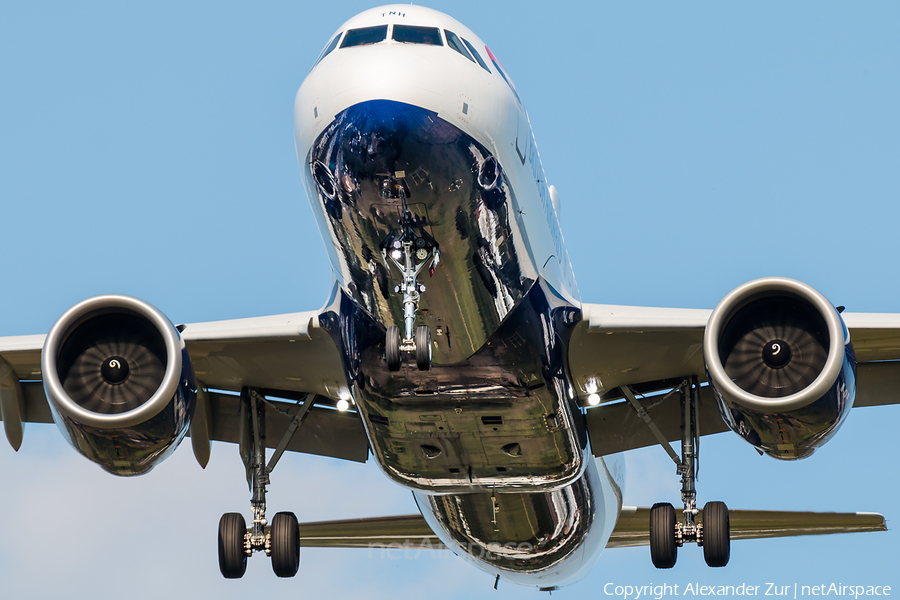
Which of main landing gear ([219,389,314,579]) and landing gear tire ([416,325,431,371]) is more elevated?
landing gear tire ([416,325,431,371])

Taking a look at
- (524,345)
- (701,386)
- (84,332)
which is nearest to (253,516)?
(84,332)

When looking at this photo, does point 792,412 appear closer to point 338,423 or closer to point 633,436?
point 633,436

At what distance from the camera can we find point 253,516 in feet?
57.0

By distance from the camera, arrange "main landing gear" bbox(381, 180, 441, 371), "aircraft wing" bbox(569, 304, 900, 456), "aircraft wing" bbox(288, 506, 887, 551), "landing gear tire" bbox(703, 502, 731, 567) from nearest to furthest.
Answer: "main landing gear" bbox(381, 180, 441, 371) → "aircraft wing" bbox(569, 304, 900, 456) → "landing gear tire" bbox(703, 502, 731, 567) → "aircraft wing" bbox(288, 506, 887, 551)

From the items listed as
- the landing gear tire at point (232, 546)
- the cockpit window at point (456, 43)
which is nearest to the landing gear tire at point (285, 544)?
the landing gear tire at point (232, 546)

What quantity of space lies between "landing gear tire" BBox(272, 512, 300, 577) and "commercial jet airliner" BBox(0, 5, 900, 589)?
3 cm

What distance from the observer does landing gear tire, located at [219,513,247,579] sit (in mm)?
17109

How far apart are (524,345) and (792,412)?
3064 mm

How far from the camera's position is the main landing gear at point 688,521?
16641 millimetres

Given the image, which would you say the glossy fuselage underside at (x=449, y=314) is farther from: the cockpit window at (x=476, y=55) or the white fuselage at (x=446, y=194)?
the cockpit window at (x=476, y=55)

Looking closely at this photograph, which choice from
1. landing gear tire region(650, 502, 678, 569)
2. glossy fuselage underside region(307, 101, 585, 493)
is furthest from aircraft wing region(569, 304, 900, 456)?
landing gear tire region(650, 502, 678, 569)

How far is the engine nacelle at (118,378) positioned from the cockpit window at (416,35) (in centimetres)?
472

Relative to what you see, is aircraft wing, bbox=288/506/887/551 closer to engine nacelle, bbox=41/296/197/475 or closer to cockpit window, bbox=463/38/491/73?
engine nacelle, bbox=41/296/197/475

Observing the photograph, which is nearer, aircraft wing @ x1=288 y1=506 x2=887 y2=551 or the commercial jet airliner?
the commercial jet airliner
